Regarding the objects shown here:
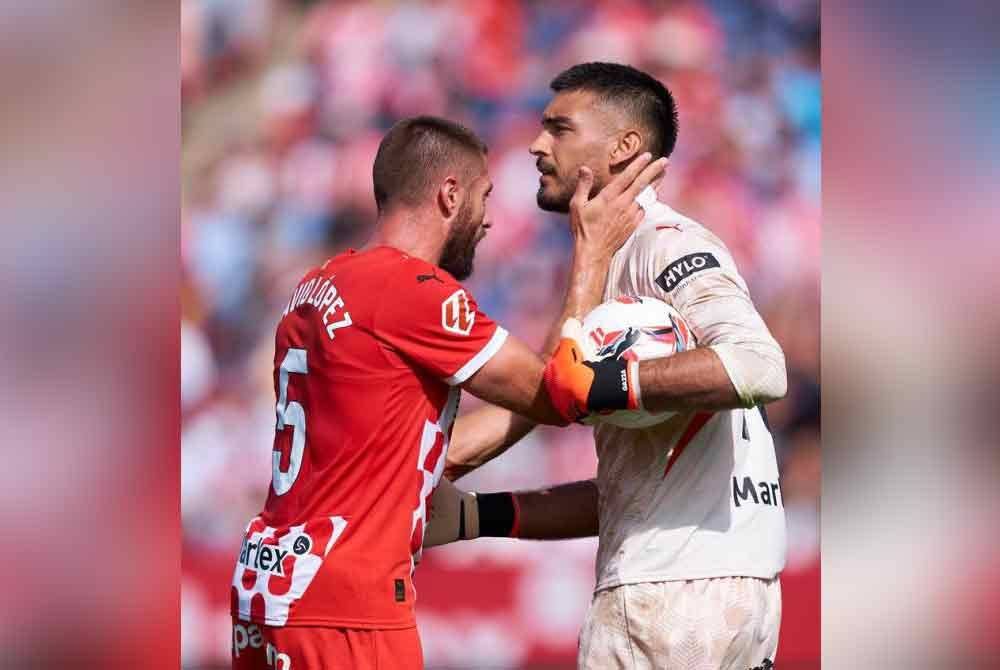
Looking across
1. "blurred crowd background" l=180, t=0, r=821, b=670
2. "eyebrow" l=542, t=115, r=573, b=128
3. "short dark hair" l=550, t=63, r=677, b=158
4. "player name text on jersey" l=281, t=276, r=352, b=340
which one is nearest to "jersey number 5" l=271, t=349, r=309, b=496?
"player name text on jersey" l=281, t=276, r=352, b=340

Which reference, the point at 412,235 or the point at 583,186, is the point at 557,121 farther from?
the point at 412,235

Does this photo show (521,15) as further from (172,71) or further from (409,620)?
(409,620)

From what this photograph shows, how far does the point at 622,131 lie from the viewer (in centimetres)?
432

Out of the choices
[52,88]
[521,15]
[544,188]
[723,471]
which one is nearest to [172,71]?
[52,88]

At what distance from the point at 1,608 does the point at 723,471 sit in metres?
2.16

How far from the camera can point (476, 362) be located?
12.3ft

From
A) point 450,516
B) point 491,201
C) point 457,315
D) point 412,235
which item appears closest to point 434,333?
point 457,315

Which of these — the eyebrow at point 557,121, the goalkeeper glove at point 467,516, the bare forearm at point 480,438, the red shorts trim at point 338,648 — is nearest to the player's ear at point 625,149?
the eyebrow at point 557,121

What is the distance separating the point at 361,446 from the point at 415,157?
0.93 m

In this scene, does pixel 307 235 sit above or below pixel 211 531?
above

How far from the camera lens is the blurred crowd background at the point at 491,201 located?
691 cm

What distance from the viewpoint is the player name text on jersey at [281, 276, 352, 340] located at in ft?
12.4

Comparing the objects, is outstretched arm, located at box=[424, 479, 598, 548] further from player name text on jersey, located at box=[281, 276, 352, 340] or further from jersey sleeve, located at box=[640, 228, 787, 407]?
jersey sleeve, located at box=[640, 228, 787, 407]

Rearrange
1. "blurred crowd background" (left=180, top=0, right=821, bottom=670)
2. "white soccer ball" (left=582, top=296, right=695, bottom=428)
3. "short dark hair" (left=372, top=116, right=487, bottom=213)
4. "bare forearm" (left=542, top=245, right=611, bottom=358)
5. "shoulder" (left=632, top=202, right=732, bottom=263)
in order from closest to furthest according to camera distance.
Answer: "white soccer ball" (left=582, top=296, right=695, bottom=428)
"shoulder" (left=632, top=202, right=732, bottom=263)
"bare forearm" (left=542, top=245, right=611, bottom=358)
"short dark hair" (left=372, top=116, right=487, bottom=213)
"blurred crowd background" (left=180, top=0, right=821, bottom=670)
